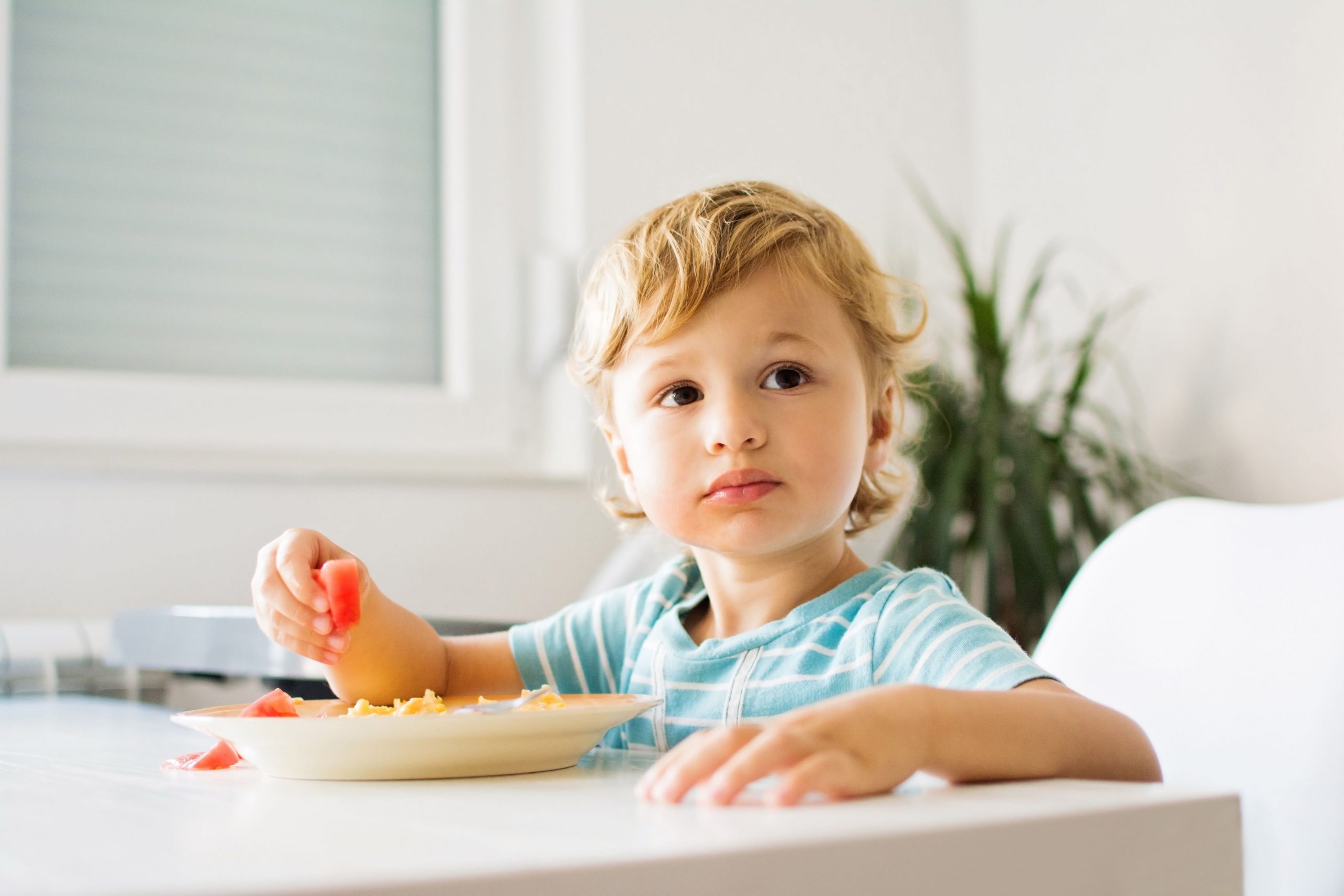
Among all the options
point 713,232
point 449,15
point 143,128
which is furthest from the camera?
point 449,15

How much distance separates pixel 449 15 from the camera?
2.11 meters

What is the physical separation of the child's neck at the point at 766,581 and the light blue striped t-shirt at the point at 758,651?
0.10 ft

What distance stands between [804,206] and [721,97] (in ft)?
4.11

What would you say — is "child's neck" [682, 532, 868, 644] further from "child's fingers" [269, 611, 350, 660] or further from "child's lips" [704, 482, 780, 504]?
"child's fingers" [269, 611, 350, 660]

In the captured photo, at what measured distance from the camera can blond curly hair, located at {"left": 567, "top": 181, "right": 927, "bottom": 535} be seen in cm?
90

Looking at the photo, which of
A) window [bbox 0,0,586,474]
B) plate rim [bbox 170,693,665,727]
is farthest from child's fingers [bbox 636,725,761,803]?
window [bbox 0,0,586,474]

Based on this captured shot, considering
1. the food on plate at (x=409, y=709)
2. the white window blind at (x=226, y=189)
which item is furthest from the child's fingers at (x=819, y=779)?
the white window blind at (x=226, y=189)

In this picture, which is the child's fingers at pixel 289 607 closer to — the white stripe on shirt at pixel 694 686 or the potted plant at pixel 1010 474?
the white stripe on shirt at pixel 694 686

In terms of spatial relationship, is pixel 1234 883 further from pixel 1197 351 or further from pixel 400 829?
pixel 1197 351

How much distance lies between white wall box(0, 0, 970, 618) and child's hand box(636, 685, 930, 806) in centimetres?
150

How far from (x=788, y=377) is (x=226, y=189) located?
4.75ft

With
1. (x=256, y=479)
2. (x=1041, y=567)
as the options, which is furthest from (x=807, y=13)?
(x=256, y=479)

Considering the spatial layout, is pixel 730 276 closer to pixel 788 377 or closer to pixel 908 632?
pixel 788 377

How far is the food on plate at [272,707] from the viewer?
0.64 meters
